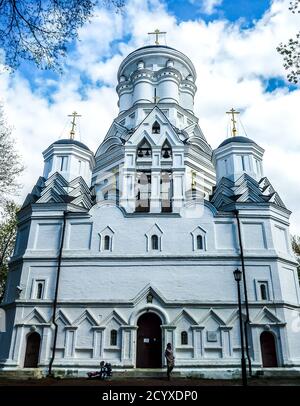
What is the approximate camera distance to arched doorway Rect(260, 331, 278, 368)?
20359 mm

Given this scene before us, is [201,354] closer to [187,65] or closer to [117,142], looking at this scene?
[117,142]

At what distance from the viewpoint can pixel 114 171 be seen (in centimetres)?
2958

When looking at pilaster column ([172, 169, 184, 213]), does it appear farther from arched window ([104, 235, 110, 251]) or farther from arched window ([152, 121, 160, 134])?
arched window ([104, 235, 110, 251])

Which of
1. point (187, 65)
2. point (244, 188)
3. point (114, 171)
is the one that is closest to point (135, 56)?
point (187, 65)

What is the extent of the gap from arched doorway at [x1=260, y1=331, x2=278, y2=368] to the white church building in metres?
0.05

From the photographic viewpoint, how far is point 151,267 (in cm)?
2258

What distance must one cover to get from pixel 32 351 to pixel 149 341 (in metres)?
6.75

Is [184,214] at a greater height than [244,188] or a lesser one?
lesser

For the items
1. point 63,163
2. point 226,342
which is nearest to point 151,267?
point 226,342

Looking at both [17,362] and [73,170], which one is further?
[73,170]

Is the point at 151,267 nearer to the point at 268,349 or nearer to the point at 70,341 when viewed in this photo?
the point at 70,341

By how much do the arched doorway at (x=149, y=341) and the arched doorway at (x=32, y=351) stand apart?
577 cm

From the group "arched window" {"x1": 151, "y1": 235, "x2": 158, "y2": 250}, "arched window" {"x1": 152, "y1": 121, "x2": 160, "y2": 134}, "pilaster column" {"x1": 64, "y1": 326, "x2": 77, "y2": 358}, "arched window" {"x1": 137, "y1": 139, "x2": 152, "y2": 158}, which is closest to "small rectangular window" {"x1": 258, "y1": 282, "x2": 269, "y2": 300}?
"arched window" {"x1": 151, "y1": 235, "x2": 158, "y2": 250}
